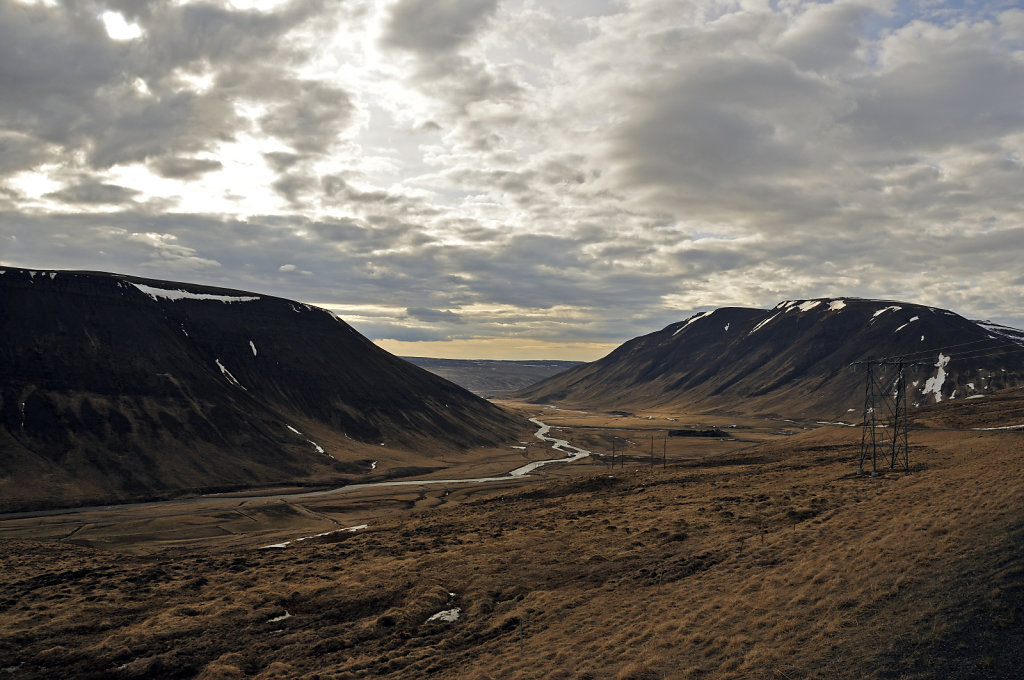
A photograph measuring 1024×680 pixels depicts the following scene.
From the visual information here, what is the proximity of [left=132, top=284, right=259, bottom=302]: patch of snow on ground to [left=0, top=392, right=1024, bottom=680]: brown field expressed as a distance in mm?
114148

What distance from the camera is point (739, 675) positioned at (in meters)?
16.8

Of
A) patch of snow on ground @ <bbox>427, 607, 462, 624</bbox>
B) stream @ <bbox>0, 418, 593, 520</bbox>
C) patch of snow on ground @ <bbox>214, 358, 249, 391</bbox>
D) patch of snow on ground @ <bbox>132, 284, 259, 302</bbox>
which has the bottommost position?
stream @ <bbox>0, 418, 593, 520</bbox>

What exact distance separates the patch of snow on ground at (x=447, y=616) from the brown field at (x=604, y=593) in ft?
1.38

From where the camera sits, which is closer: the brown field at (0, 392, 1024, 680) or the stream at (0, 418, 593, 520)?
the brown field at (0, 392, 1024, 680)

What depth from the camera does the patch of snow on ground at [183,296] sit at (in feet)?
506

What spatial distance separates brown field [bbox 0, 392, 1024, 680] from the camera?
1823 centimetres

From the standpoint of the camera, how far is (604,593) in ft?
91.4

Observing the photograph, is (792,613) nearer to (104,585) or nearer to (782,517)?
(782,517)

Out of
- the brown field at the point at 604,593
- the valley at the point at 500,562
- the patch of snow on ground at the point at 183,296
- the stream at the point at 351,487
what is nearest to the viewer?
the brown field at the point at 604,593

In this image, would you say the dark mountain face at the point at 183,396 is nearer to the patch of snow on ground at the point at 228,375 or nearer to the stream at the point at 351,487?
the patch of snow on ground at the point at 228,375

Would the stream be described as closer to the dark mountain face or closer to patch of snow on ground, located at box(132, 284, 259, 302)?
the dark mountain face

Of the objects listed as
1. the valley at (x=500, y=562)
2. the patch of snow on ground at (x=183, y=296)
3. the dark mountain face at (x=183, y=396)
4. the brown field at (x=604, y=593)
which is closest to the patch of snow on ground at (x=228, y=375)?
the dark mountain face at (x=183, y=396)

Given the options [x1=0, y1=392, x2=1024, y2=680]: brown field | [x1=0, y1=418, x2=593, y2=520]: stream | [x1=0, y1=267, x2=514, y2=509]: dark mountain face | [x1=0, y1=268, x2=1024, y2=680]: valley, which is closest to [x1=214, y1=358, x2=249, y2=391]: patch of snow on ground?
[x1=0, y1=267, x2=514, y2=509]: dark mountain face

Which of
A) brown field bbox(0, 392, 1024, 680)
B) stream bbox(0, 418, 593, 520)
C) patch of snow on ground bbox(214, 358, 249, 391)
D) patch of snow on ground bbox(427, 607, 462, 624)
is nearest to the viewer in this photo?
brown field bbox(0, 392, 1024, 680)
